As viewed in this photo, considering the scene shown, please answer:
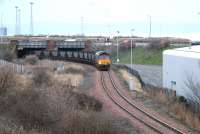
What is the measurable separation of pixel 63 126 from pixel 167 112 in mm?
14648

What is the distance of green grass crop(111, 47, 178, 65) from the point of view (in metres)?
108

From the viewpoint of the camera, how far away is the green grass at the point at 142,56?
Result: 10799 centimetres

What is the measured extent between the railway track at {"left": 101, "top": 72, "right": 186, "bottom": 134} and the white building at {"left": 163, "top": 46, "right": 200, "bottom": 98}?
5.32 meters

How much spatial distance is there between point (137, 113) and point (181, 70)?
12.4 meters

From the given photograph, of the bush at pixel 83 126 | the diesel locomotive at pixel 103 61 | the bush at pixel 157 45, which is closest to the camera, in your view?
the bush at pixel 83 126

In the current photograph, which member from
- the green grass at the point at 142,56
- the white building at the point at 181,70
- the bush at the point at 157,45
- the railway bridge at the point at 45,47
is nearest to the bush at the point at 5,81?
the white building at the point at 181,70

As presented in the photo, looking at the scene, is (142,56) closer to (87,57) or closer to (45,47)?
(45,47)

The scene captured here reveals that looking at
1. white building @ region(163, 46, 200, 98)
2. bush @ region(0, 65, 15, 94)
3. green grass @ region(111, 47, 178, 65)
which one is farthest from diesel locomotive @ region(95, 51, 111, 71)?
green grass @ region(111, 47, 178, 65)

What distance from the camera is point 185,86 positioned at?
132ft

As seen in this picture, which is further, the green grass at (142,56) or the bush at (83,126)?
the green grass at (142,56)

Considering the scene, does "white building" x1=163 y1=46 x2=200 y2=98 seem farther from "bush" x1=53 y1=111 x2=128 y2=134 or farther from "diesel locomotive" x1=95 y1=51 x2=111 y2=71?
"bush" x1=53 y1=111 x2=128 y2=134

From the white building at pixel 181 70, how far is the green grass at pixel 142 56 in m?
56.6

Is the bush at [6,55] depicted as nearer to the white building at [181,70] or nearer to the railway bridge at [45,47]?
the railway bridge at [45,47]

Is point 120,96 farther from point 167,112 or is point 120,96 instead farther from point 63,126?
point 63,126
